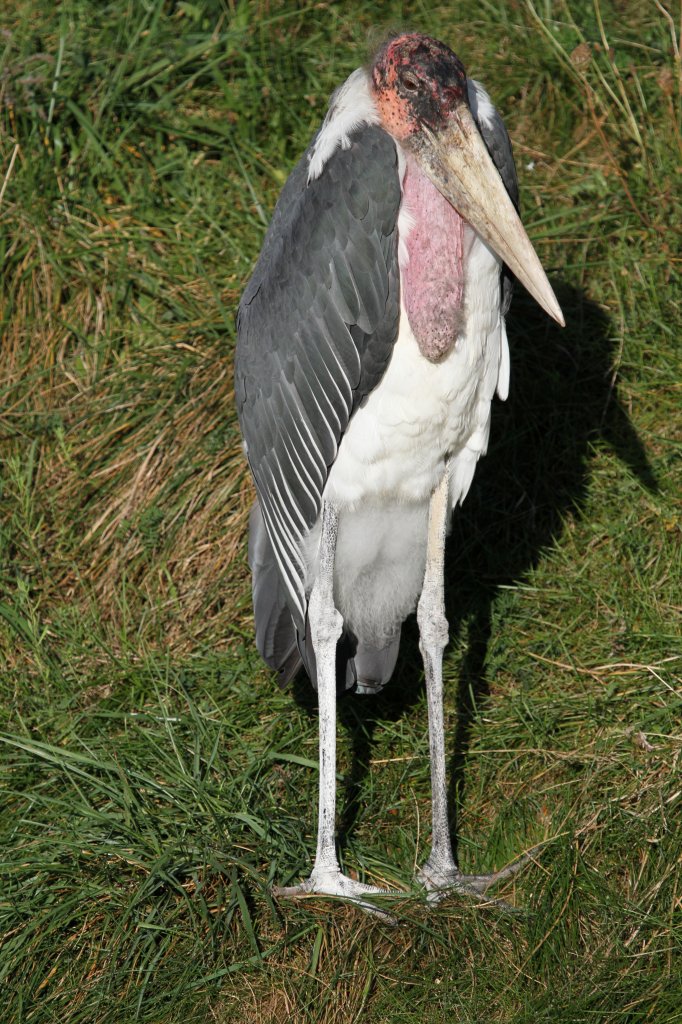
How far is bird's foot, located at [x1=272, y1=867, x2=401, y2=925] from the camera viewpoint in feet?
11.4

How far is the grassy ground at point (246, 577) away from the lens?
10.9 ft

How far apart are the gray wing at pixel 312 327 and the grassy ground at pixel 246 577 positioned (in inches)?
23.4

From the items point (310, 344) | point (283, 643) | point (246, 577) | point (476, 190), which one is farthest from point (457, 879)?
point (476, 190)

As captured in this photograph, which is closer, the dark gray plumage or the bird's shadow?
the dark gray plumage

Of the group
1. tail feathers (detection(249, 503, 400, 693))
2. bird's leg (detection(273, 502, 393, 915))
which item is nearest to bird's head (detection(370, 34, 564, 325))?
bird's leg (detection(273, 502, 393, 915))

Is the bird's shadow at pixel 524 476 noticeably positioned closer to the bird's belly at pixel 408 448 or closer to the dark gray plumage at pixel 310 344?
the dark gray plumage at pixel 310 344

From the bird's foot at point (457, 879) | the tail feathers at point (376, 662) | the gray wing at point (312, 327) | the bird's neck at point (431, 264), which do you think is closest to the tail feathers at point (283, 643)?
the tail feathers at point (376, 662)

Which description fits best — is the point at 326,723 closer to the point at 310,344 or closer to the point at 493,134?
the point at 310,344

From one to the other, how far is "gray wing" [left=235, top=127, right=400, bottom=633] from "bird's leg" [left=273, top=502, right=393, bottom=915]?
0.11 meters

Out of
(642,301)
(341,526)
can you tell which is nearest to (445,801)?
(341,526)

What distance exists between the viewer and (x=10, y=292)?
5020mm

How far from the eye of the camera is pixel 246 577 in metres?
4.49

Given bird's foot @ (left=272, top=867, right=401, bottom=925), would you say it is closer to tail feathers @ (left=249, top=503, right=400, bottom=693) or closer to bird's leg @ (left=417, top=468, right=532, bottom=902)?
bird's leg @ (left=417, top=468, right=532, bottom=902)

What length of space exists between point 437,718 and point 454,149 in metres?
1.54
